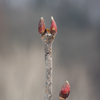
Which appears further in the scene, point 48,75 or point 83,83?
point 83,83

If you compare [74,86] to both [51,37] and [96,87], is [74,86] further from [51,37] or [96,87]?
[51,37]

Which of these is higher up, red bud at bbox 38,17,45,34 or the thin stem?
red bud at bbox 38,17,45,34

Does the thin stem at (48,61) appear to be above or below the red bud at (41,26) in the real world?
below

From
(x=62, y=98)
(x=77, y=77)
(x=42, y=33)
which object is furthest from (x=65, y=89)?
(x=77, y=77)

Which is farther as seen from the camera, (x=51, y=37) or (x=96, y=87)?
(x=96, y=87)

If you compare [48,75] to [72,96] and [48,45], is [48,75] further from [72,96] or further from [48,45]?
[72,96]

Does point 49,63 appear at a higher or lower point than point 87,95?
higher

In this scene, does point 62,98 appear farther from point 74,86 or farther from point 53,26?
point 74,86

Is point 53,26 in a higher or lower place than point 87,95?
higher

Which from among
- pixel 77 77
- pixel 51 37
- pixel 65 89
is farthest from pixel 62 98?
pixel 77 77
